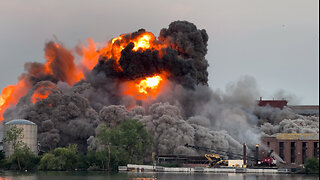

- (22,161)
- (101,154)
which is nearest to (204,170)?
(101,154)

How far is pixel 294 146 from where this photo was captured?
192 metres

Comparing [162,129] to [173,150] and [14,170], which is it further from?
[14,170]

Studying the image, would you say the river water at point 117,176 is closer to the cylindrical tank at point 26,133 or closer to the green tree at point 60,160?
the green tree at point 60,160

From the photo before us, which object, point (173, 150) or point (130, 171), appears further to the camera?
point (173, 150)

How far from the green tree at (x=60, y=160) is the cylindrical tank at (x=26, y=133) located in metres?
14.7

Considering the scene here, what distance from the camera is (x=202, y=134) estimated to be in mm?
197375

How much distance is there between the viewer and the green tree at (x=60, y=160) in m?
174

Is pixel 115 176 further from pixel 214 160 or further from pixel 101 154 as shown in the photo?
pixel 214 160

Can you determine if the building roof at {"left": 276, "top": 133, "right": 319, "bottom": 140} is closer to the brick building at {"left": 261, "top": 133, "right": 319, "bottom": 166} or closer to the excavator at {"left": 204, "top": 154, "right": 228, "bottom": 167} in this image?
the brick building at {"left": 261, "top": 133, "right": 319, "bottom": 166}

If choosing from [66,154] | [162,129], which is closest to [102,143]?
[66,154]

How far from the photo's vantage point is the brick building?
189000mm

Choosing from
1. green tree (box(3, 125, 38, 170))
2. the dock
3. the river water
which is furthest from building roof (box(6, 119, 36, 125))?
the dock

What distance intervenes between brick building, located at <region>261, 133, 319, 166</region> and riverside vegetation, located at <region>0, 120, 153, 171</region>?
26.6 meters

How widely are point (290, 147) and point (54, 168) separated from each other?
49.1m
